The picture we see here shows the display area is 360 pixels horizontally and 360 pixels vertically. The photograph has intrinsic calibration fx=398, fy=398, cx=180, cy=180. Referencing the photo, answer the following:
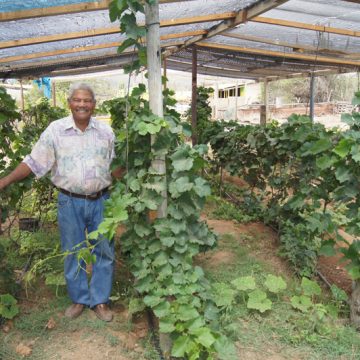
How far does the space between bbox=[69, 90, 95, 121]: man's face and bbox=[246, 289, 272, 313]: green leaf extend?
2.01 meters

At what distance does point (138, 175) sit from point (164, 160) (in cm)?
20

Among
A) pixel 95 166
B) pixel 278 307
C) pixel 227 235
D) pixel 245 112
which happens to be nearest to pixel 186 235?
pixel 95 166

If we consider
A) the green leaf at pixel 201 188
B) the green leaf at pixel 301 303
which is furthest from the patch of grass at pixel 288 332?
the green leaf at pixel 201 188

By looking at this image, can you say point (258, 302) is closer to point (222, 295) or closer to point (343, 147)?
point (222, 295)

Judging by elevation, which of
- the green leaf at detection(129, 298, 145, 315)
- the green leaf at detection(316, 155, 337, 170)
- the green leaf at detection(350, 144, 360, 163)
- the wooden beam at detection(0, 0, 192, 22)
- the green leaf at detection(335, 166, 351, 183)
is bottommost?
the green leaf at detection(129, 298, 145, 315)

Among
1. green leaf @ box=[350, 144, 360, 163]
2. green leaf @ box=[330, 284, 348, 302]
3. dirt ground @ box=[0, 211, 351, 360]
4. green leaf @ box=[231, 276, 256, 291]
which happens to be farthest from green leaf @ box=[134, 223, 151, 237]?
green leaf @ box=[330, 284, 348, 302]

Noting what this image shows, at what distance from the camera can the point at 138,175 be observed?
2625mm

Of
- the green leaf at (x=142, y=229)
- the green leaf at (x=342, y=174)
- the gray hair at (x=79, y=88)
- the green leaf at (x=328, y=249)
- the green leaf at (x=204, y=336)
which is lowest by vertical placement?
the green leaf at (x=328, y=249)

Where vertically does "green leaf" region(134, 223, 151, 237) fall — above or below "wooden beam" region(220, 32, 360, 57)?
below

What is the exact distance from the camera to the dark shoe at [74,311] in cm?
323

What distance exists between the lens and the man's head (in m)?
2.94

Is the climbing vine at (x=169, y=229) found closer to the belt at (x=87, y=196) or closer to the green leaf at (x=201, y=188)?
the green leaf at (x=201, y=188)

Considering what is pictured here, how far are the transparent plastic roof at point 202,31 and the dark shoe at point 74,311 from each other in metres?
2.24

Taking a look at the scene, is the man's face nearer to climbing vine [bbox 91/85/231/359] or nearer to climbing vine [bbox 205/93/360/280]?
climbing vine [bbox 91/85/231/359]
